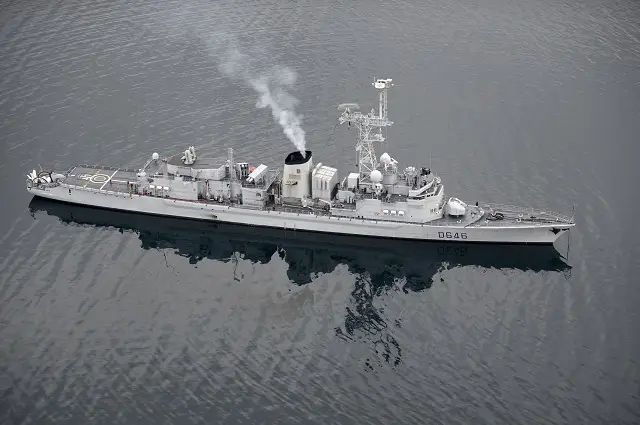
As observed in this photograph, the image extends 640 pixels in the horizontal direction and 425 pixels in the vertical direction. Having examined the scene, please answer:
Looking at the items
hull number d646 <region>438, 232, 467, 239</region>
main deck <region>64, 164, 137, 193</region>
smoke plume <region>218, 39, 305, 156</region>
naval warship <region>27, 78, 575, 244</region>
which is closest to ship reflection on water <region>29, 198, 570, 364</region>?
hull number d646 <region>438, 232, 467, 239</region>

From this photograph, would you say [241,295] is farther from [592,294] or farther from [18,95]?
[18,95]

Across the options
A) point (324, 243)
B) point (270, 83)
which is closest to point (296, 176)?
point (324, 243)

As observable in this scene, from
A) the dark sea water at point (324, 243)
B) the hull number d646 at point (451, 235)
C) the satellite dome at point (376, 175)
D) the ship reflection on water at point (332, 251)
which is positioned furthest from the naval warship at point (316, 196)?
the dark sea water at point (324, 243)

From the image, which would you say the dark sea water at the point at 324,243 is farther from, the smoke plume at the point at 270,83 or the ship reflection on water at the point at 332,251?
the smoke plume at the point at 270,83

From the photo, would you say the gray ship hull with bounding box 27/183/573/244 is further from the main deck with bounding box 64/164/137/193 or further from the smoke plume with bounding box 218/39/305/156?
the smoke plume with bounding box 218/39/305/156

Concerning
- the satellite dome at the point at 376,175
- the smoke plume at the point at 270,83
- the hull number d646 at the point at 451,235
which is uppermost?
the smoke plume at the point at 270,83

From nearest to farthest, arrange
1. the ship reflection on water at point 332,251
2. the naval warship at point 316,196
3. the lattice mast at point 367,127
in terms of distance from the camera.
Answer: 1. the ship reflection on water at point 332,251
2. the naval warship at point 316,196
3. the lattice mast at point 367,127

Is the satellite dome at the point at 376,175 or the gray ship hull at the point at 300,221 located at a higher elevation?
the satellite dome at the point at 376,175
